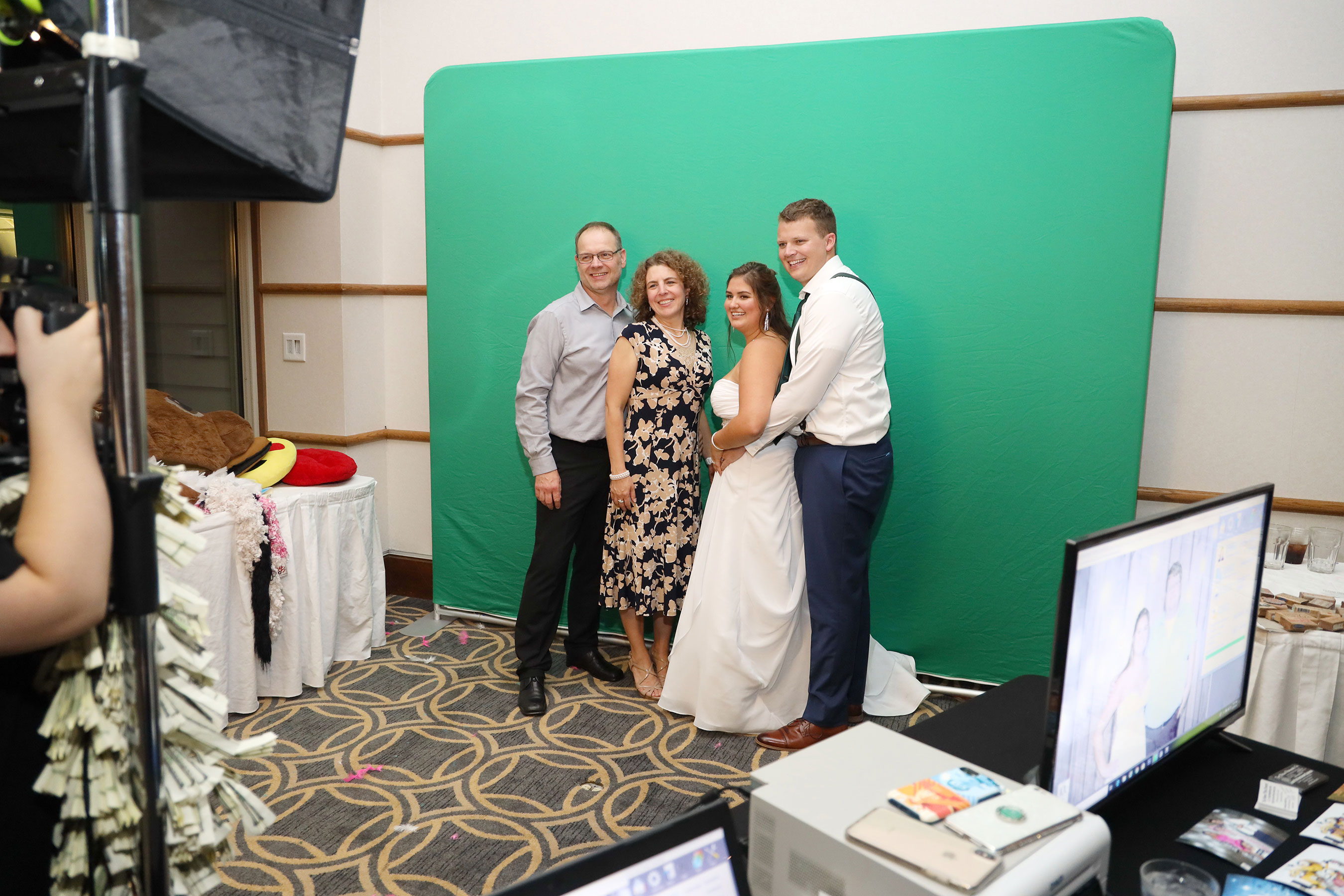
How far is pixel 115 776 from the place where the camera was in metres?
0.86

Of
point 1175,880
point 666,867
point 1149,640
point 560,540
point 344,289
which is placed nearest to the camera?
point 666,867

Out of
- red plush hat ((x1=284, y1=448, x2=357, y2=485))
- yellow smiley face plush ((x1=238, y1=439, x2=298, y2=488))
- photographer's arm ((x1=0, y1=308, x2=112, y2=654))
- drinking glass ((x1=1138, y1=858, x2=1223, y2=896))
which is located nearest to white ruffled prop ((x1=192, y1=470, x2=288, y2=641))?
yellow smiley face plush ((x1=238, y1=439, x2=298, y2=488))

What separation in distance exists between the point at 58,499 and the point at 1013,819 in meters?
0.92

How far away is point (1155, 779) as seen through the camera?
132 cm

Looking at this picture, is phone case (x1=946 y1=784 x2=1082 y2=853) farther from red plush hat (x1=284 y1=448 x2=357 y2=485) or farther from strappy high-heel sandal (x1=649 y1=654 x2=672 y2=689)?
red plush hat (x1=284 y1=448 x2=357 y2=485)

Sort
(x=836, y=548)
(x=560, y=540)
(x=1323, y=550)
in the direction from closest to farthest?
(x=1323, y=550), (x=836, y=548), (x=560, y=540)

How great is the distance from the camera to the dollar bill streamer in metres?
0.85

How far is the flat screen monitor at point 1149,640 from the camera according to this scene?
3.31 feet

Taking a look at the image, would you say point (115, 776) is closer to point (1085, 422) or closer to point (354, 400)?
point (1085, 422)

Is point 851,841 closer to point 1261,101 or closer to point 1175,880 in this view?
point 1175,880

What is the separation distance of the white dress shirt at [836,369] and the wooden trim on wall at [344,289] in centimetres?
181

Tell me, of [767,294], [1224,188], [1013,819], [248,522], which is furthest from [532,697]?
[1224,188]

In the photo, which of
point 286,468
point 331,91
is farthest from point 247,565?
point 331,91

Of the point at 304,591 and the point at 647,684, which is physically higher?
the point at 304,591
